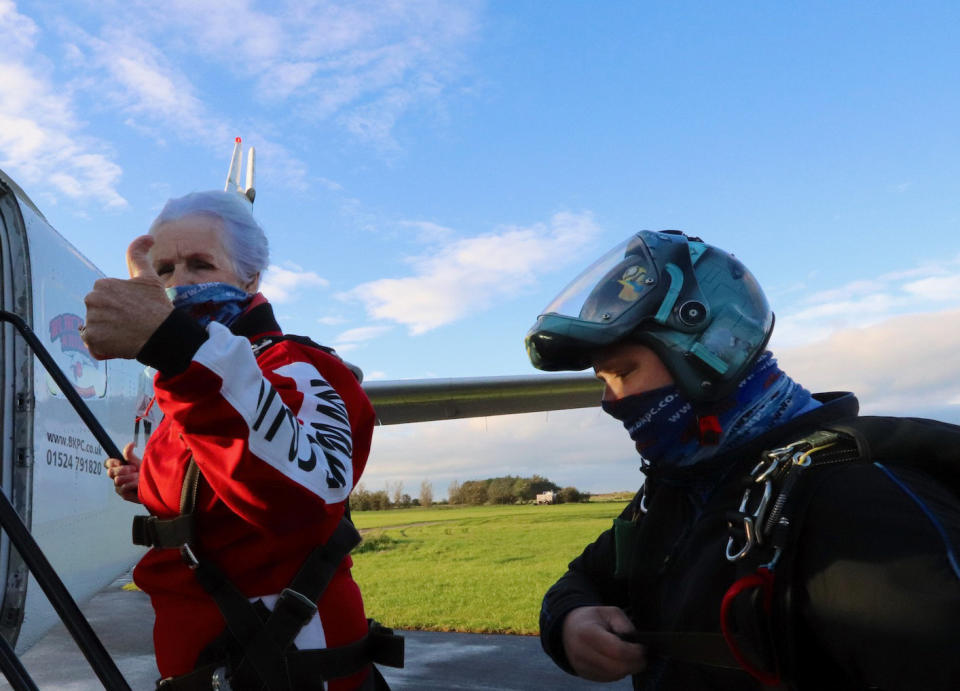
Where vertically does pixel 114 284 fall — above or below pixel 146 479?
above

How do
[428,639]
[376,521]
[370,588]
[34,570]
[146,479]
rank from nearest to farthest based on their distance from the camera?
1. [34,570]
2. [146,479]
3. [428,639]
4. [370,588]
5. [376,521]

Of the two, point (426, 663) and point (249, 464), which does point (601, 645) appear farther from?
point (426, 663)

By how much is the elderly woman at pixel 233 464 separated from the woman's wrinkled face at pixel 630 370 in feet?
2.04

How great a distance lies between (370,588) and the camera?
11984 mm

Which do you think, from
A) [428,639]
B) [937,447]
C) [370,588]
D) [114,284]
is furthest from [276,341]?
[370,588]

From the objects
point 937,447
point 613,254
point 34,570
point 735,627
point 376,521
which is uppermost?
point 613,254

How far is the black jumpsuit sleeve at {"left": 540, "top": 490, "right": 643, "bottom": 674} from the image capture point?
176 cm

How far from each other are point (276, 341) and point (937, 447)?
146cm

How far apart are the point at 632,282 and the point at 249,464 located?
96 centimetres

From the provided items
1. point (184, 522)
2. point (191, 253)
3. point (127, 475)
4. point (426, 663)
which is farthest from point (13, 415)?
point (426, 663)

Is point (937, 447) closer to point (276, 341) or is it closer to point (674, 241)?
point (674, 241)

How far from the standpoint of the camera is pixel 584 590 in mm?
1870

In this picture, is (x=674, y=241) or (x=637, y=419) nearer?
(x=637, y=419)

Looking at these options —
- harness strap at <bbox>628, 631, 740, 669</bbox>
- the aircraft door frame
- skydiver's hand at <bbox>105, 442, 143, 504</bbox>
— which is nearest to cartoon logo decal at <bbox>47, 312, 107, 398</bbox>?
the aircraft door frame
